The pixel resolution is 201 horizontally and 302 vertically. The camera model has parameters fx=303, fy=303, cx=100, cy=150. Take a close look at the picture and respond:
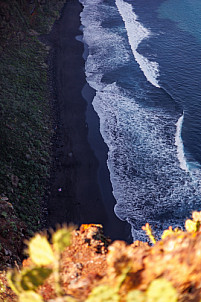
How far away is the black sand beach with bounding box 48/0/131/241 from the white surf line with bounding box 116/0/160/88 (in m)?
9.45

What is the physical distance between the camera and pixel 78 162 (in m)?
29.4

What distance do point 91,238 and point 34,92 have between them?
28.7m

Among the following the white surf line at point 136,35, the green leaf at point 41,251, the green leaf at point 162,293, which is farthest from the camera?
the white surf line at point 136,35

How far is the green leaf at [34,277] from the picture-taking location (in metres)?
6.98

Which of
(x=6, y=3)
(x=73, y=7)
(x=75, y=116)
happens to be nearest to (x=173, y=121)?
(x=75, y=116)

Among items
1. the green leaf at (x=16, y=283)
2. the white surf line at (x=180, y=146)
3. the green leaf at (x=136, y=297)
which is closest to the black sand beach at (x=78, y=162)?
the white surf line at (x=180, y=146)

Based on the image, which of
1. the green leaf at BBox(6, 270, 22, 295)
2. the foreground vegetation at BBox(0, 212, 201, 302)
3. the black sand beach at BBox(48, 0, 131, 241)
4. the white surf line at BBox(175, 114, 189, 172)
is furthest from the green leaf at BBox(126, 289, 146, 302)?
the white surf line at BBox(175, 114, 189, 172)

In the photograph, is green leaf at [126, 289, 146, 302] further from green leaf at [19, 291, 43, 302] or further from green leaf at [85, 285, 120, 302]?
green leaf at [19, 291, 43, 302]

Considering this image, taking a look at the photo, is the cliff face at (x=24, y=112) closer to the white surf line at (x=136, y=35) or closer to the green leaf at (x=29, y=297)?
the white surf line at (x=136, y=35)

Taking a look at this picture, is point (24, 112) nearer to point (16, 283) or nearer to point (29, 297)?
point (16, 283)

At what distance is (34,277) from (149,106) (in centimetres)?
3304

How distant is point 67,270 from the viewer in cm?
935

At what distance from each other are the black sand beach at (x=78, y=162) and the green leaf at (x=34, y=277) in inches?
659

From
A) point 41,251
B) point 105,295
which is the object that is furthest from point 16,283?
point 105,295
